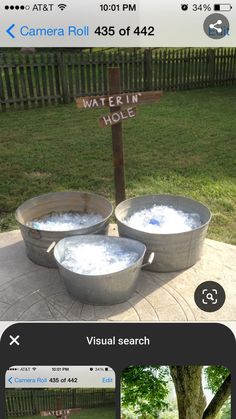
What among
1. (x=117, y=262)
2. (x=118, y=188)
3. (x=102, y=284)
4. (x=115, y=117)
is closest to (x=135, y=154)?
(x=118, y=188)

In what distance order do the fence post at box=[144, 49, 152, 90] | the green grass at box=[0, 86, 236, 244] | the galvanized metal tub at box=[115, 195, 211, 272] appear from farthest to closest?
the fence post at box=[144, 49, 152, 90], the green grass at box=[0, 86, 236, 244], the galvanized metal tub at box=[115, 195, 211, 272]

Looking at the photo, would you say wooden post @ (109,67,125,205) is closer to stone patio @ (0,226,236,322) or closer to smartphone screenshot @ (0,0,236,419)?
smartphone screenshot @ (0,0,236,419)

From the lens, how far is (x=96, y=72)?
799cm

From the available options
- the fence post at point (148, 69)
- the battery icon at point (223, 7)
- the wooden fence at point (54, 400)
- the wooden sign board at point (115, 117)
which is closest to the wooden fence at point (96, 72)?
the fence post at point (148, 69)

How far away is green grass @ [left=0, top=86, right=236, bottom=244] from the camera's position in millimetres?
4148

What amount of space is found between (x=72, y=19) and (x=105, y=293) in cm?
126

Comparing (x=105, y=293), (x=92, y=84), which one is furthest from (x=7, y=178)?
(x=92, y=84)

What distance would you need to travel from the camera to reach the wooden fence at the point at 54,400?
49.3 inches

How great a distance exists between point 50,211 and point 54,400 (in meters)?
1.67

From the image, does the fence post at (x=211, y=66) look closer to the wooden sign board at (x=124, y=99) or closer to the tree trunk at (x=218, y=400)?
the wooden sign board at (x=124, y=99)

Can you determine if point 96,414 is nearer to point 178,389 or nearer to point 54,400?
point 54,400

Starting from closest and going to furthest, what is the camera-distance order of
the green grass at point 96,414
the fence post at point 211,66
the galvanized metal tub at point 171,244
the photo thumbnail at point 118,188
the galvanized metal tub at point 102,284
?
the green grass at point 96,414
the galvanized metal tub at point 102,284
the photo thumbnail at point 118,188
the galvanized metal tub at point 171,244
the fence post at point 211,66

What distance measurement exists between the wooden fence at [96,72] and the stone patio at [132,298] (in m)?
5.39

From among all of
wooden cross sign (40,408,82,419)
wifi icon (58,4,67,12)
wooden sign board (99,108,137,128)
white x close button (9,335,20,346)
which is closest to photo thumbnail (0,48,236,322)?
wooden sign board (99,108,137,128)
